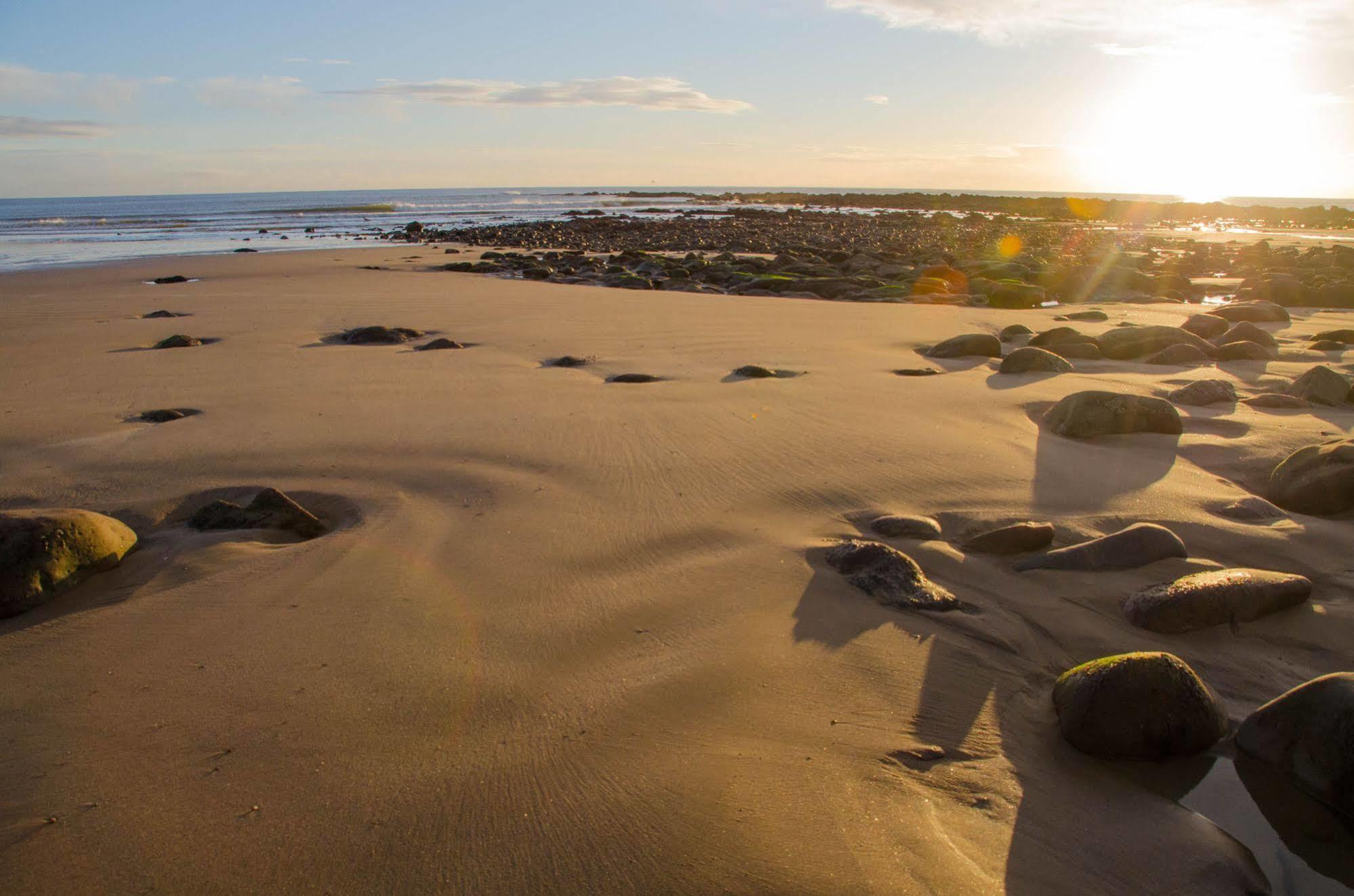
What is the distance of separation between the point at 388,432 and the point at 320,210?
2189 inches

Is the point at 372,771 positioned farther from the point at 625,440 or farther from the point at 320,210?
the point at 320,210

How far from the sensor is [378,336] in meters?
7.75

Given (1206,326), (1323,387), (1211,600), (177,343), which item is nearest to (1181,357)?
(1323,387)

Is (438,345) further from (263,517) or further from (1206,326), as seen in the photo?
(1206,326)

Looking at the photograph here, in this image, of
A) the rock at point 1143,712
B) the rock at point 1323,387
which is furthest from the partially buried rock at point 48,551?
the rock at point 1323,387

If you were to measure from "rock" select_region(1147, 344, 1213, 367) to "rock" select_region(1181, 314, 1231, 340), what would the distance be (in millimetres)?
1661

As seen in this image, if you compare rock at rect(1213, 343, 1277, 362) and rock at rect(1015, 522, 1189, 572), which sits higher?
rock at rect(1213, 343, 1277, 362)

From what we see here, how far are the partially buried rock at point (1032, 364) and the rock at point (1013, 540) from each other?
3.64 metres

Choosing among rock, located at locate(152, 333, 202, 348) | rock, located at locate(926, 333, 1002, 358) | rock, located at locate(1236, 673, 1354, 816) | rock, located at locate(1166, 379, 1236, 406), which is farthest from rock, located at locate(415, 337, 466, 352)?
rock, located at locate(1236, 673, 1354, 816)

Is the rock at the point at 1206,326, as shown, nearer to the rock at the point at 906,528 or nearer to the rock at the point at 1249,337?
the rock at the point at 1249,337

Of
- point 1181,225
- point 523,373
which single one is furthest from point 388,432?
point 1181,225

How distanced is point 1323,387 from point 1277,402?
1.26 feet

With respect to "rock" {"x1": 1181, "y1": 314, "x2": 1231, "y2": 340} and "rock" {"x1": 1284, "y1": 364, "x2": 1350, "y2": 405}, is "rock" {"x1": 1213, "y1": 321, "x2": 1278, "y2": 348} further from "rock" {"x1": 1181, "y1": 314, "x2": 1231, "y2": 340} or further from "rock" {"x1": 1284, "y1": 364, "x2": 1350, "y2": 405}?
"rock" {"x1": 1284, "y1": 364, "x2": 1350, "y2": 405}

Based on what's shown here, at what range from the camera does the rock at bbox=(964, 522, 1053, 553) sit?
337 cm
